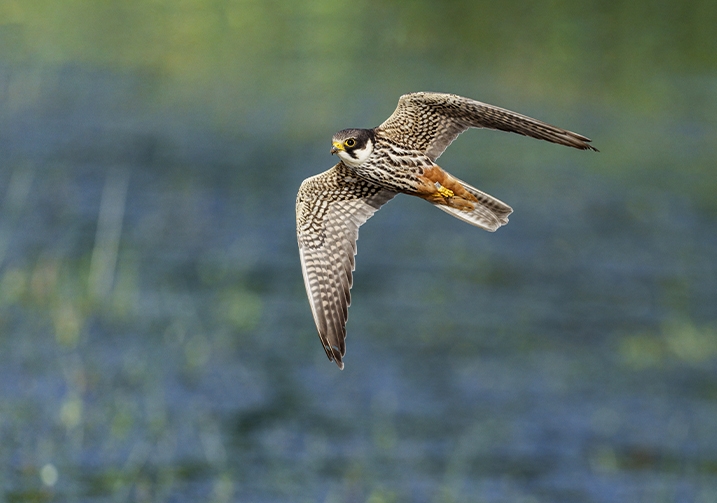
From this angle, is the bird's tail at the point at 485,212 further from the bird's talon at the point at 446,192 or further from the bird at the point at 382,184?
the bird's talon at the point at 446,192

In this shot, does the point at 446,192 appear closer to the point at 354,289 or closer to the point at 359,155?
the point at 359,155

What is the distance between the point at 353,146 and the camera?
518 centimetres

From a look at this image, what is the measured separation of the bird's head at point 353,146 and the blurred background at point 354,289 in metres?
5.65

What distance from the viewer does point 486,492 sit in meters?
11.4

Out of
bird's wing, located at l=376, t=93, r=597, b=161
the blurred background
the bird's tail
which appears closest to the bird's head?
bird's wing, located at l=376, t=93, r=597, b=161

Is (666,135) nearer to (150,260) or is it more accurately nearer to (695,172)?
(695,172)

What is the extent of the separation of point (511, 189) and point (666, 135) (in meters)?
4.18

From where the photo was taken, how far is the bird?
5113 millimetres

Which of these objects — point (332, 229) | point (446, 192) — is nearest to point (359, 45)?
point (332, 229)

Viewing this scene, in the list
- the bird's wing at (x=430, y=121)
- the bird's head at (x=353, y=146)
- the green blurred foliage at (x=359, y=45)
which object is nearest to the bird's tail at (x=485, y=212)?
the bird's wing at (x=430, y=121)

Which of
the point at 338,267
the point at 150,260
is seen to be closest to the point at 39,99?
the point at 150,260

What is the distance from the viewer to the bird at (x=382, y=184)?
5.11 meters

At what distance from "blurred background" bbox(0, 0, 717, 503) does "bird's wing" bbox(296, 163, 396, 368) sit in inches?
188

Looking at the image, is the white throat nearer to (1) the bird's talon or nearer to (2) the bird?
(2) the bird
